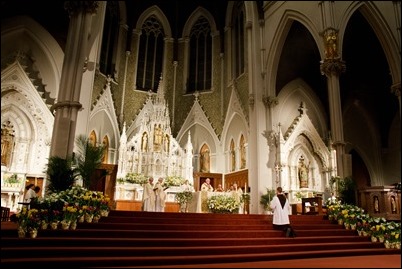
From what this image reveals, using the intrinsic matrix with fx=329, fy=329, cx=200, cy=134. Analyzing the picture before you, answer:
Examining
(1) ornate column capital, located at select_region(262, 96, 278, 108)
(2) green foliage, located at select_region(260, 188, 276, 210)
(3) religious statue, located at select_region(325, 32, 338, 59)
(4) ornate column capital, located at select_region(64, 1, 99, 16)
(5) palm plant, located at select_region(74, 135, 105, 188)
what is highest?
(3) religious statue, located at select_region(325, 32, 338, 59)

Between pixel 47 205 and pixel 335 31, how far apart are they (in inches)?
512

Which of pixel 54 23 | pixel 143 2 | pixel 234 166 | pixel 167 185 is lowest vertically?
pixel 167 185

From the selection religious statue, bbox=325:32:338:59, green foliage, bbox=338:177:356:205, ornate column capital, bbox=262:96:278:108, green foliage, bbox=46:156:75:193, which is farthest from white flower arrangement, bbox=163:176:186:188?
religious statue, bbox=325:32:338:59

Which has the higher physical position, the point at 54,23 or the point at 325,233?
the point at 54,23

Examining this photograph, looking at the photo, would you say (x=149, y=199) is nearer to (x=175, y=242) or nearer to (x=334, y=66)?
(x=175, y=242)

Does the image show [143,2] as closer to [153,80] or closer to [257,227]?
[153,80]

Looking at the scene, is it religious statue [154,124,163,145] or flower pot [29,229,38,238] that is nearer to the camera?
flower pot [29,229,38,238]

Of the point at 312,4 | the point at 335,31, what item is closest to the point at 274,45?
the point at 312,4

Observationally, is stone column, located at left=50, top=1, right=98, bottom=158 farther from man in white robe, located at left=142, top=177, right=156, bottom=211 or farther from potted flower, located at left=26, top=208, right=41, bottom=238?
man in white robe, located at left=142, top=177, right=156, bottom=211

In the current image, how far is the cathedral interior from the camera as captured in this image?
14.2 meters

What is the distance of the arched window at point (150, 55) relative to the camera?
2420cm

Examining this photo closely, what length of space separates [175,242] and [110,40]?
1876cm

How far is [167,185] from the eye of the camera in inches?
687

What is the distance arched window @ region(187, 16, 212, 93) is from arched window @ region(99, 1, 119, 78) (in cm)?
570
